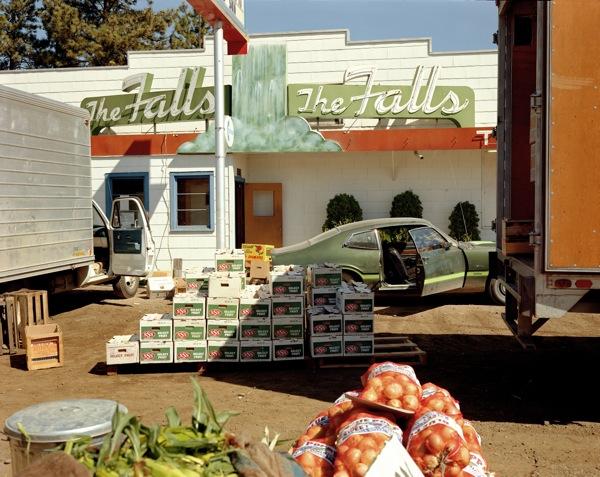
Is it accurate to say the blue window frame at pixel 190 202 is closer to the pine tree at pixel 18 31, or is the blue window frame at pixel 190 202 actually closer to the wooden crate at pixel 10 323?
the wooden crate at pixel 10 323

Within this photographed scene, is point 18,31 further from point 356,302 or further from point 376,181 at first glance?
point 356,302

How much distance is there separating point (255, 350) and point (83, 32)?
29.2 m

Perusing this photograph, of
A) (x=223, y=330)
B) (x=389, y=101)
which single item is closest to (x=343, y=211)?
(x=389, y=101)

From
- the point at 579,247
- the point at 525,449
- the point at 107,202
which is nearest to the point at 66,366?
the point at 525,449

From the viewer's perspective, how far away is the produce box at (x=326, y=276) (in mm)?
8898

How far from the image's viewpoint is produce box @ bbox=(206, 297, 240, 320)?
8.36m

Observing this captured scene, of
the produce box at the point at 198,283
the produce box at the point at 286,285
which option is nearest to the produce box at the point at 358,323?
the produce box at the point at 286,285

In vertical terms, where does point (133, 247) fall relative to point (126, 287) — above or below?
above

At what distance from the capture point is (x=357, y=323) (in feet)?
27.6

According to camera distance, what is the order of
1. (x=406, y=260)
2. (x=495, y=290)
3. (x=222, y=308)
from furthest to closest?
(x=406, y=260), (x=495, y=290), (x=222, y=308)

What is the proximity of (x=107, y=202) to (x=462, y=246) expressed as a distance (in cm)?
924

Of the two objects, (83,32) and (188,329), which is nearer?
(188,329)

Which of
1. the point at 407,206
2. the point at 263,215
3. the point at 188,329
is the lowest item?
the point at 188,329

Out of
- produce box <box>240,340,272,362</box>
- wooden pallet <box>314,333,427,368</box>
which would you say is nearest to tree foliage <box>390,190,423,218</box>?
wooden pallet <box>314,333,427,368</box>
